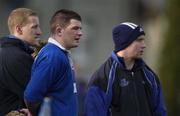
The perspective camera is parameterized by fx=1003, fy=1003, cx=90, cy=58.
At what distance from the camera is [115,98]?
33.3 ft

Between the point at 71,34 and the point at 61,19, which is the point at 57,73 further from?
the point at 61,19

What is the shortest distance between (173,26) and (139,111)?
12474 millimetres

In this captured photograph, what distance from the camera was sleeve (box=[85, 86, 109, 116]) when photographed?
10078mm

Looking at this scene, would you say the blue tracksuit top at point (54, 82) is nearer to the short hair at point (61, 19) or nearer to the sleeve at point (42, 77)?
the sleeve at point (42, 77)

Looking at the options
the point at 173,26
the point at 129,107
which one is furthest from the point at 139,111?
the point at 173,26

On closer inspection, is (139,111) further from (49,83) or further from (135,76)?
(49,83)

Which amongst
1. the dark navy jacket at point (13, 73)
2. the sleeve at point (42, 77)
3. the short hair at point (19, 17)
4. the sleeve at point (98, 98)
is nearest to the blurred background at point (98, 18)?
the sleeve at point (98, 98)

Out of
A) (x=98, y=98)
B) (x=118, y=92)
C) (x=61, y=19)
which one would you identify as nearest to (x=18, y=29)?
(x=61, y=19)

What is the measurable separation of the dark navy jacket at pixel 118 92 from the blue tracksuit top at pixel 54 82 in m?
0.65

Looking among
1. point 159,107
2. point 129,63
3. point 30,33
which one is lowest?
point 159,107

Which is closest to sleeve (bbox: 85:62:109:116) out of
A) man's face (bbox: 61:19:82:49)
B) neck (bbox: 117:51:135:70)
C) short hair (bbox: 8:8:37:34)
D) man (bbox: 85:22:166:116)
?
man (bbox: 85:22:166:116)

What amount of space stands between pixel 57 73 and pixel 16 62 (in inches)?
19.7

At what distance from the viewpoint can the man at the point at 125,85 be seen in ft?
33.2

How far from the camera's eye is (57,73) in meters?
9.34
